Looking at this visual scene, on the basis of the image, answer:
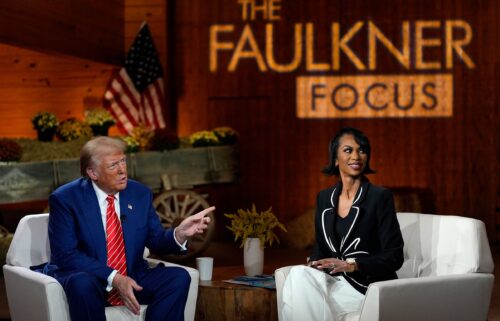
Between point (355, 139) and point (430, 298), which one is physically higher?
point (355, 139)

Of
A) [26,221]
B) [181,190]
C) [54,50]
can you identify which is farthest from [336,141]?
[54,50]

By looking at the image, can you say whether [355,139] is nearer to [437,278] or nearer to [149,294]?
[437,278]

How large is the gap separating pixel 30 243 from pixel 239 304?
1080mm

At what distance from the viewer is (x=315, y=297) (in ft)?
12.9

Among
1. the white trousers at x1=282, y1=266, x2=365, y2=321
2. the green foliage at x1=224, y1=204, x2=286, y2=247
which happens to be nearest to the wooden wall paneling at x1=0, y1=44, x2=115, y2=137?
the green foliage at x1=224, y1=204, x2=286, y2=247

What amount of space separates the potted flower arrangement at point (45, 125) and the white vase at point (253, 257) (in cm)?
308

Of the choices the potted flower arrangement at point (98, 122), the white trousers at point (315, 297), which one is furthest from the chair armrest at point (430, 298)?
the potted flower arrangement at point (98, 122)

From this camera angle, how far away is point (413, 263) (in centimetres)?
443

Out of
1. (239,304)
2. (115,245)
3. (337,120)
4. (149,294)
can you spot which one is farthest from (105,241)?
(337,120)

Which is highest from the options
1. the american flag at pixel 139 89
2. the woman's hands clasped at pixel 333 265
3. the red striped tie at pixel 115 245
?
the american flag at pixel 139 89

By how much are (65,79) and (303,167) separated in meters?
2.76

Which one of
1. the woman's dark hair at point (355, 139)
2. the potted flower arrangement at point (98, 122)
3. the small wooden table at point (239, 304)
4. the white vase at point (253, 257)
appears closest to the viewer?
the woman's dark hair at point (355, 139)

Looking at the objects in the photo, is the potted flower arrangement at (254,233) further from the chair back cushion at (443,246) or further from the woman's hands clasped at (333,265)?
the woman's hands clasped at (333,265)

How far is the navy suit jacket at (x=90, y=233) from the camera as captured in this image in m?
3.94
